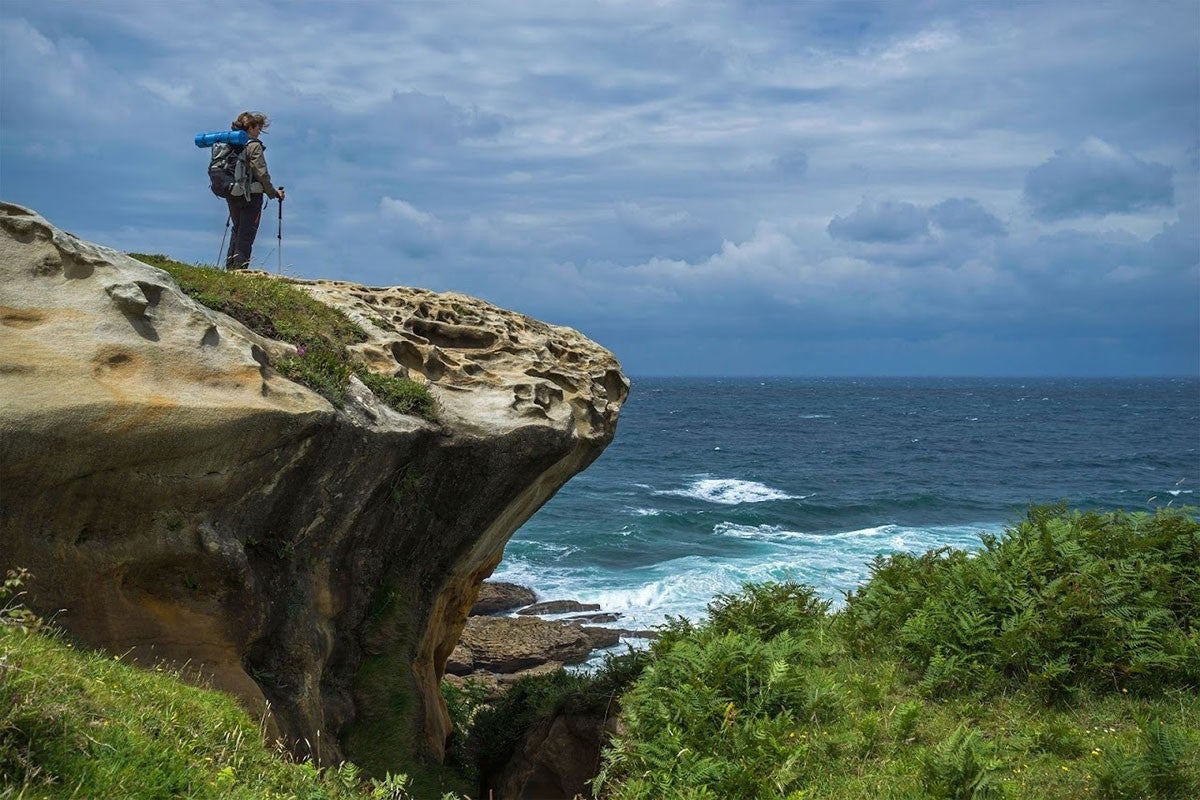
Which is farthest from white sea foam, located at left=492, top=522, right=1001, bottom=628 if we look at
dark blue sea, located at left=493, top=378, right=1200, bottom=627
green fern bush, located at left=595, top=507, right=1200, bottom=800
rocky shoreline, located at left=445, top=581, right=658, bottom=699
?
green fern bush, located at left=595, top=507, right=1200, bottom=800

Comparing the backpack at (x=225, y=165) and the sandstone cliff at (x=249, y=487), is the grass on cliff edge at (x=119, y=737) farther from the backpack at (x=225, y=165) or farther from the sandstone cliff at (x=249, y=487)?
the backpack at (x=225, y=165)

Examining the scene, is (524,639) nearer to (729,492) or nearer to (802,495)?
(802,495)

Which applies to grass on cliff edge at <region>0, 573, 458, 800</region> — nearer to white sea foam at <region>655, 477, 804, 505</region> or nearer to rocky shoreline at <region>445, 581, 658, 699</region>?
rocky shoreline at <region>445, 581, 658, 699</region>

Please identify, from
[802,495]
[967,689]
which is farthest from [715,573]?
[967,689]

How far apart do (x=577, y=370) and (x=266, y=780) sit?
10.1m

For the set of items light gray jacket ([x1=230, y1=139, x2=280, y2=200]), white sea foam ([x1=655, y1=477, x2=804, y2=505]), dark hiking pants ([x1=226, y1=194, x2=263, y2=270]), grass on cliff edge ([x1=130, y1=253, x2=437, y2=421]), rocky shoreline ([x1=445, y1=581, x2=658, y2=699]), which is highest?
light gray jacket ([x1=230, y1=139, x2=280, y2=200])

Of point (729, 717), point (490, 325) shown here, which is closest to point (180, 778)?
point (729, 717)

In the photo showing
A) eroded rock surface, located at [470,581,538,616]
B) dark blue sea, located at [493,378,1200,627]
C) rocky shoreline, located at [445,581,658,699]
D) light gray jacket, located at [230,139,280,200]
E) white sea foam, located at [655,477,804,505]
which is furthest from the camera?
white sea foam, located at [655,477,804,505]

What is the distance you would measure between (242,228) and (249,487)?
818 cm

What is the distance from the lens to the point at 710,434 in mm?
107938

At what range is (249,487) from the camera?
1136cm

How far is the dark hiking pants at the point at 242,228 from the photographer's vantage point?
→ 59.0ft

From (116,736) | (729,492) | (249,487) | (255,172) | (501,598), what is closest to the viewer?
(116,736)

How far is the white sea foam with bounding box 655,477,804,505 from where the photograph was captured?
58.5m
